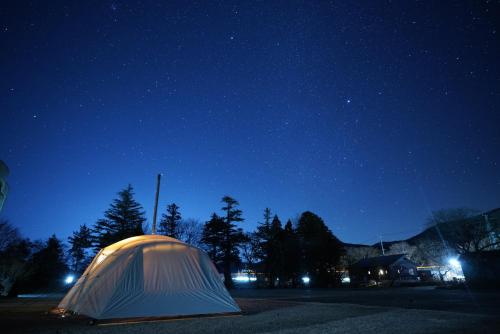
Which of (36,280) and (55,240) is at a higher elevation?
(55,240)

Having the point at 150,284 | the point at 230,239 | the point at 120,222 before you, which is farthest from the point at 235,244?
the point at 150,284

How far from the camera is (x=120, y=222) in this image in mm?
38688

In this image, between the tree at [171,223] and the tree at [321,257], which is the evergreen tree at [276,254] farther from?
the tree at [171,223]

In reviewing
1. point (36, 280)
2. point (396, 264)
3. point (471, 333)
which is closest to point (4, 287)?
point (36, 280)

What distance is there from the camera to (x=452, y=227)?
25.2m

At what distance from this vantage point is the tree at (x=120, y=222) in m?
36.9

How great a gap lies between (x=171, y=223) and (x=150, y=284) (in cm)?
3958

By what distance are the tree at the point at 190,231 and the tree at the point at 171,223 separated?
0.56 metres

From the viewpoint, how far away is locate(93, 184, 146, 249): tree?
36938 mm

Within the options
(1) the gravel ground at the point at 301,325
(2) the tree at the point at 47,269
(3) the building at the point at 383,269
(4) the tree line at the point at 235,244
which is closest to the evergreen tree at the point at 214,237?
(4) the tree line at the point at 235,244

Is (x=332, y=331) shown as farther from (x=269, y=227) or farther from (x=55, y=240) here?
(x=55, y=240)

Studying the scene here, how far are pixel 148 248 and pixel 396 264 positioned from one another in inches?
1727

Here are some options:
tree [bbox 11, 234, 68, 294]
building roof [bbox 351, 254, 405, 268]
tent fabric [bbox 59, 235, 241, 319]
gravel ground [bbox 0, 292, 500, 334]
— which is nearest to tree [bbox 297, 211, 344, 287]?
building roof [bbox 351, 254, 405, 268]

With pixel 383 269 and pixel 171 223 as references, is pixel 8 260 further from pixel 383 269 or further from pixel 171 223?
pixel 383 269
